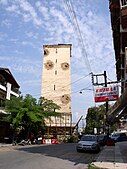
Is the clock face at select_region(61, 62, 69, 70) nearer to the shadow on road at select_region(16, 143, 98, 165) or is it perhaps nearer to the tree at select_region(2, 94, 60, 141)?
the tree at select_region(2, 94, 60, 141)

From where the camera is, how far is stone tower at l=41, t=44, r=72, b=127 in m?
73.4

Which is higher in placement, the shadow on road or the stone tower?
the stone tower

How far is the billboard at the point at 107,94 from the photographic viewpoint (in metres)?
24.0

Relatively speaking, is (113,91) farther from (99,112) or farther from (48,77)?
(99,112)

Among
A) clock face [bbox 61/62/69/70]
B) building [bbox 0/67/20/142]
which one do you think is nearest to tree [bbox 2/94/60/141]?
building [bbox 0/67/20/142]

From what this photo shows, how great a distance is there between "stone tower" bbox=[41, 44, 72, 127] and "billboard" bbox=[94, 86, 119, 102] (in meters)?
46.4

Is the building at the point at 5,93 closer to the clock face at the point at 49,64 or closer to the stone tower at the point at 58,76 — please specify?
the stone tower at the point at 58,76

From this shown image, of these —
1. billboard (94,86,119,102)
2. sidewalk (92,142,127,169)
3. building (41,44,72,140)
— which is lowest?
sidewalk (92,142,127,169)

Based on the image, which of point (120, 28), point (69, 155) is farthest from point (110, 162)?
point (120, 28)

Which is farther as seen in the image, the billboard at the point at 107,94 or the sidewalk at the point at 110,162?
the billboard at the point at 107,94

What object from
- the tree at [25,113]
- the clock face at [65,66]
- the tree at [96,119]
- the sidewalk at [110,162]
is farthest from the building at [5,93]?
the tree at [96,119]

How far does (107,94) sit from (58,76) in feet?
170

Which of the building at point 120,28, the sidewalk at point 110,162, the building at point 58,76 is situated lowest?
the sidewalk at point 110,162

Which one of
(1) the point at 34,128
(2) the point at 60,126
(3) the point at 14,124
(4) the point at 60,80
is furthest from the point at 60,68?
(3) the point at 14,124
